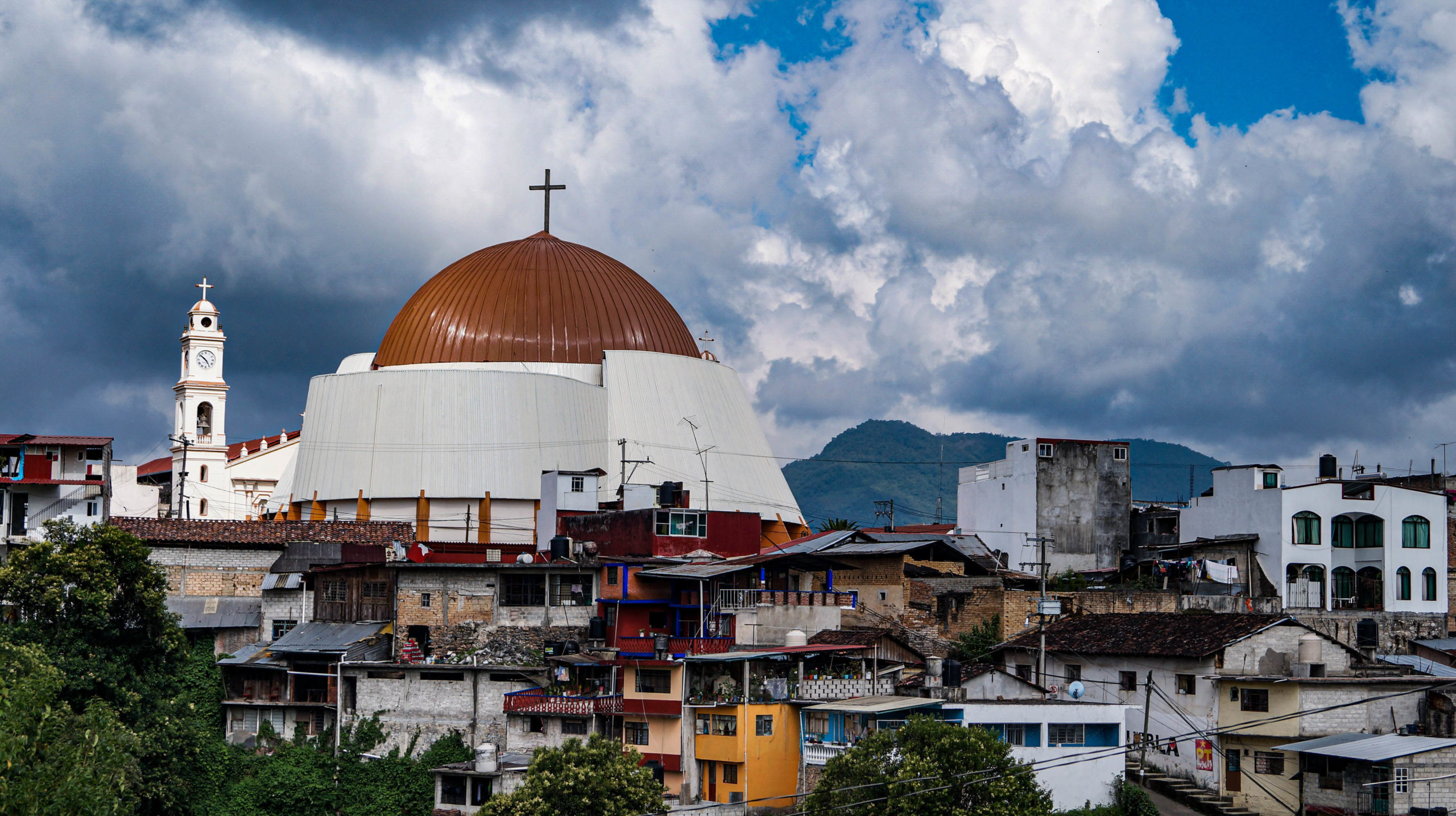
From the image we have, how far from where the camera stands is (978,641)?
150 ft

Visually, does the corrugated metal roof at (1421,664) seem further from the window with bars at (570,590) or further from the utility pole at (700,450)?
the utility pole at (700,450)

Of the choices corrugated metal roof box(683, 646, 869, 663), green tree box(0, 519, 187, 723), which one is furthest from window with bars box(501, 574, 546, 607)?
green tree box(0, 519, 187, 723)

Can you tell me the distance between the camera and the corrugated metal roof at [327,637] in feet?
154

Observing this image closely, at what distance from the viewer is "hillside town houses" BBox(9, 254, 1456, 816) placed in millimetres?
38281

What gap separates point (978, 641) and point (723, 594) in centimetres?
765

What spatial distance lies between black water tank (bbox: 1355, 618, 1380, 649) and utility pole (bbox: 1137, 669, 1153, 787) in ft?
25.4

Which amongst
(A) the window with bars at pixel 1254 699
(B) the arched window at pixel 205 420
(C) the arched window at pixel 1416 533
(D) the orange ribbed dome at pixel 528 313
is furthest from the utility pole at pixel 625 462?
(B) the arched window at pixel 205 420

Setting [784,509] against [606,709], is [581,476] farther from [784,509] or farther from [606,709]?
[606,709]

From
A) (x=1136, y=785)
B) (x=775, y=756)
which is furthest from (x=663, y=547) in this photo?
(x=1136, y=785)

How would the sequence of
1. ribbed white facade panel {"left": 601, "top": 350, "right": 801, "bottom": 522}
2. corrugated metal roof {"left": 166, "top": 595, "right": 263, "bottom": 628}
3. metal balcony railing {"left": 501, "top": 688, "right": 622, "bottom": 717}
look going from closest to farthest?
metal balcony railing {"left": 501, "top": 688, "right": 622, "bottom": 717} < corrugated metal roof {"left": 166, "top": 595, "right": 263, "bottom": 628} < ribbed white facade panel {"left": 601, "top": 350, "right": 801, "bottom": 522}

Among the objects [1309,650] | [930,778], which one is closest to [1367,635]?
[1309,650]

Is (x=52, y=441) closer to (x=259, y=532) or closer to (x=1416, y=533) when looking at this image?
(x=259, y=532)

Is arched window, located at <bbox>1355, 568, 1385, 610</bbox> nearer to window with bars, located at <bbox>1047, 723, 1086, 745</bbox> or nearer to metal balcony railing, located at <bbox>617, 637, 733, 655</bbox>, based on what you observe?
window with bars, located at <bbox>1047, 723, 1086, 745</bbox>

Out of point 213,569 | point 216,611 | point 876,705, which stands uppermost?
point 213,569
